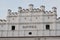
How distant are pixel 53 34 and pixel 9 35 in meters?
5.67

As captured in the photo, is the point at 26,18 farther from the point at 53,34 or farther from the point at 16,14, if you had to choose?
the point at 53,34

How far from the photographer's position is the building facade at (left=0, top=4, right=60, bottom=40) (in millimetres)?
30562

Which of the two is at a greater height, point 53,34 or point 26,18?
point 26,18

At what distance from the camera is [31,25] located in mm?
31000

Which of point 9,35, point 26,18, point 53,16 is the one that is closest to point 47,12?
point 53,16

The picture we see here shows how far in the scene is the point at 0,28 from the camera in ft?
103

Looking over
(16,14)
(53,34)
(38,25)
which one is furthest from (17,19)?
(53,34)

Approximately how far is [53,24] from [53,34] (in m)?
1.30

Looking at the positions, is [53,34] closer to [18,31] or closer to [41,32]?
[41,32]

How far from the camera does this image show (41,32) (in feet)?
101

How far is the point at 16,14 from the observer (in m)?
31.5

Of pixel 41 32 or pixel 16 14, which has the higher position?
pixel 16 14

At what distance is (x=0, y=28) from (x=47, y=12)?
6.51m

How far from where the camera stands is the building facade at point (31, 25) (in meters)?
30.6
